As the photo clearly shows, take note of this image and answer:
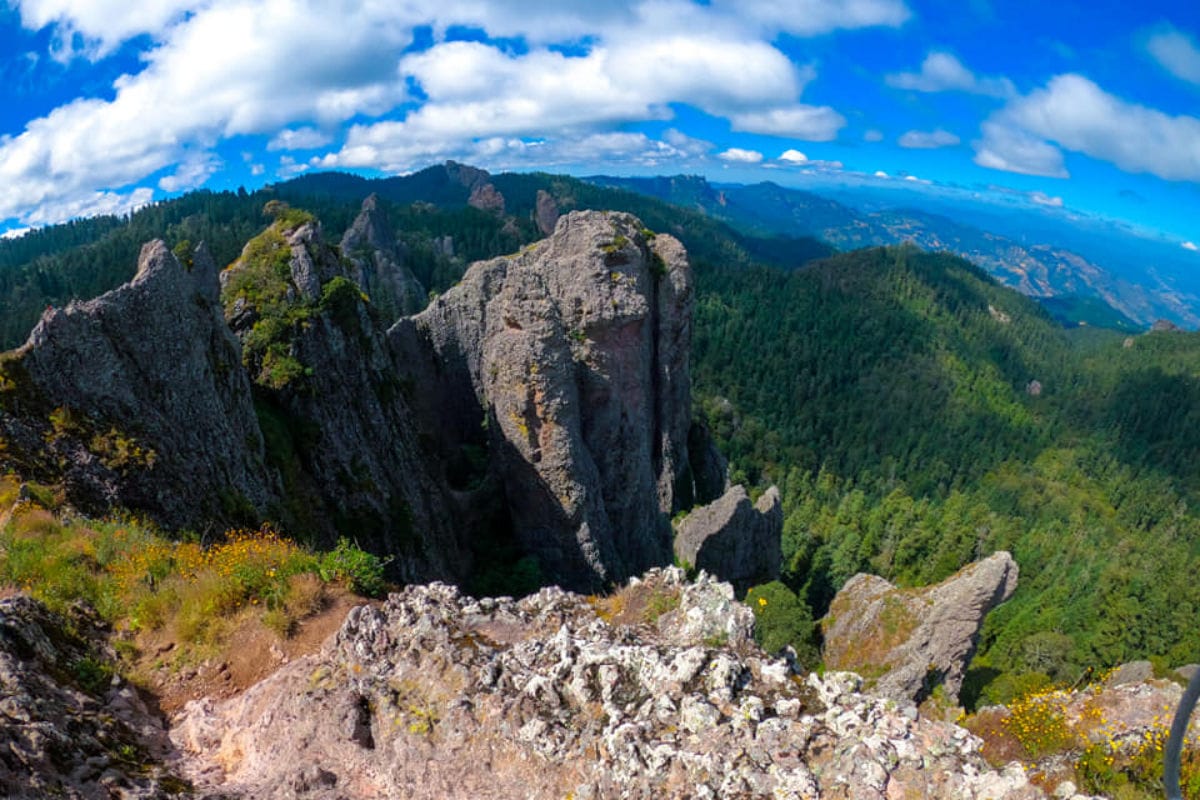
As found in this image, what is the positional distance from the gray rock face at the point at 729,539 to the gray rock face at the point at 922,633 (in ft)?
23.1

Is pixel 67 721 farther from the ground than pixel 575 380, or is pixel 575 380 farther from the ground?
pixel 575 380

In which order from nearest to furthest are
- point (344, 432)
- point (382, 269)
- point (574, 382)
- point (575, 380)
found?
point (344, 432), point (574, 382), point (575, 380), point (382, 269)

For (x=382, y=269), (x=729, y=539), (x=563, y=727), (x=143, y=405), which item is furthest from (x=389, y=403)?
(x=382, y=269)

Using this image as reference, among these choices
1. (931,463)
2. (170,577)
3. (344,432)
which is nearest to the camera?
(170,577)

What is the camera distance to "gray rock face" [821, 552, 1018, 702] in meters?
33.2

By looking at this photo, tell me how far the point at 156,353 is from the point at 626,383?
22.7 m

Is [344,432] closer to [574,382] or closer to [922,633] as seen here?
[574,382]

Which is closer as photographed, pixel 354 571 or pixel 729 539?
pixel 354 571

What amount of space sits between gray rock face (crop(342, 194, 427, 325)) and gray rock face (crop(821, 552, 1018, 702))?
6218 centimetres

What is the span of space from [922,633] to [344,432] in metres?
31.7

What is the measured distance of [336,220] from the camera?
178750mm

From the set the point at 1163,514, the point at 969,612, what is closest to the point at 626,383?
the point at 969,612

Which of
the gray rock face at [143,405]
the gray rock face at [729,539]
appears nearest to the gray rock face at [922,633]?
the gray rock face at [729,539]

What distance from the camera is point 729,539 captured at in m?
40.0
